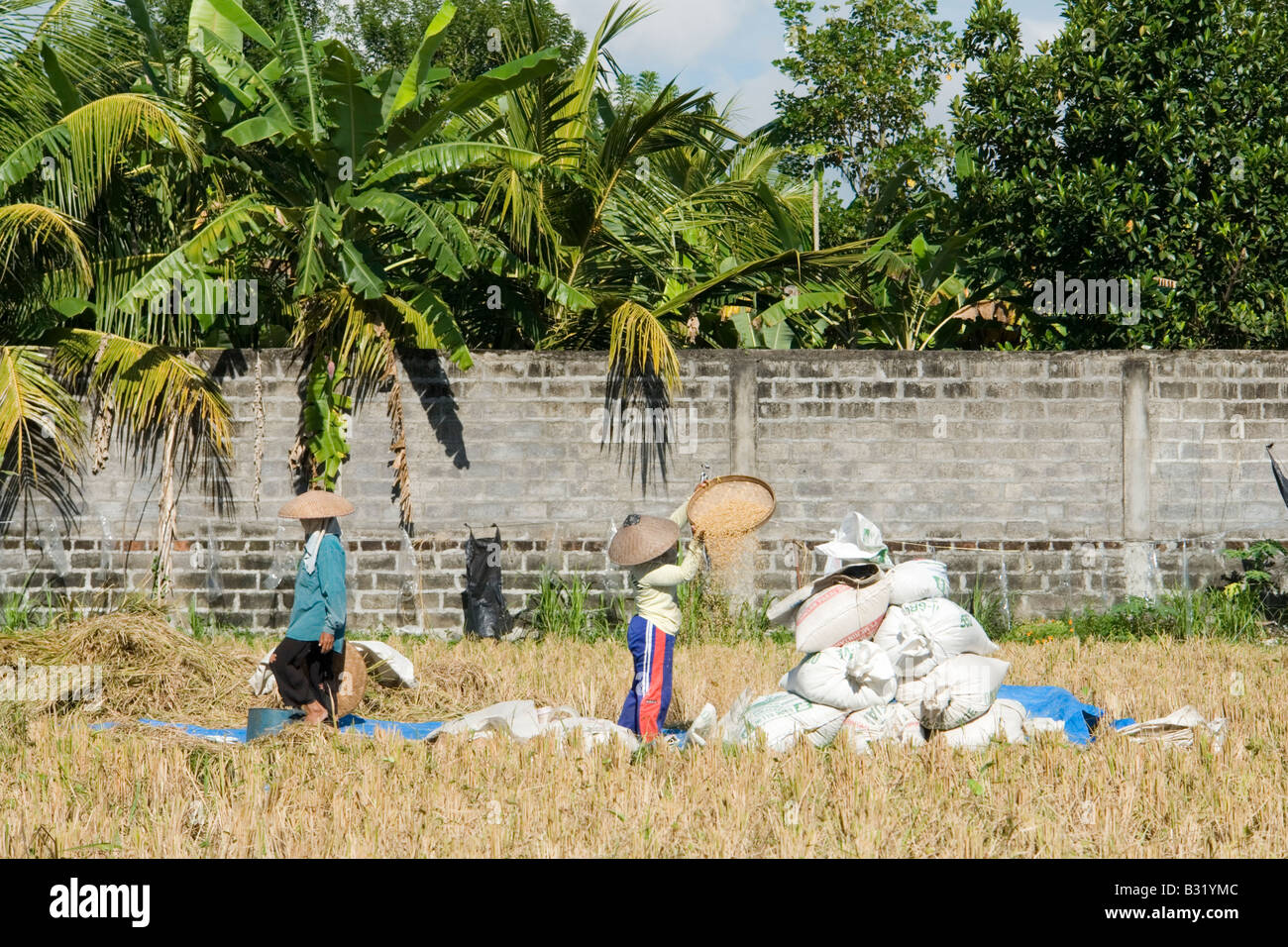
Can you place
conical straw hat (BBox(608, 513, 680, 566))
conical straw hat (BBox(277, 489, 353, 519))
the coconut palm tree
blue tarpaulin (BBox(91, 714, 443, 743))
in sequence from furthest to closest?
the coconut palm tree < conical straw hat (BBox(277, 489, 353, 519)) < blue tarpaulin (BBox(91, 714, 443, 743)) < conical straw hat (BBox(608, 513, 680, 566))

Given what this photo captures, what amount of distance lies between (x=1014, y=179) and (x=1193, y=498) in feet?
11.1

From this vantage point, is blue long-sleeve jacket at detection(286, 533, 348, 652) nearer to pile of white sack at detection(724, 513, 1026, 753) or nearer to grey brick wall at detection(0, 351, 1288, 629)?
pile of white sack at detection(724, 513, 1026, 753)

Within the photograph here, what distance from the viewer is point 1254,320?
11.3m

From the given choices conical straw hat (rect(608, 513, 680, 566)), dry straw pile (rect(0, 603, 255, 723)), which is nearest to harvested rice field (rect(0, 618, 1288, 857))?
dry straw pile (rect(0, 603, 255, 723))

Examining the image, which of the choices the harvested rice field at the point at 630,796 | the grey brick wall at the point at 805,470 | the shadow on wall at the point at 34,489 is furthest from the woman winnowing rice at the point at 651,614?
the shadow on wall at the point at 34,489

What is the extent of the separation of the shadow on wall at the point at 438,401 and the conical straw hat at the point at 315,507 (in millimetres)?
2973

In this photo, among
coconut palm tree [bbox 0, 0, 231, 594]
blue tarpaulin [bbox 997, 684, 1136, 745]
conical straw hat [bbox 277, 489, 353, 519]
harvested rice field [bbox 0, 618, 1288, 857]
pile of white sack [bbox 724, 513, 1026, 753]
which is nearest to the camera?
harvested rice field [bbox 0, 618, 1288, 857]

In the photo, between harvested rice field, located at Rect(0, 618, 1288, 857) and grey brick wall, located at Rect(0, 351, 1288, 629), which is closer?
harvested rice field, located at Rect(0, 618, 1288, 857)

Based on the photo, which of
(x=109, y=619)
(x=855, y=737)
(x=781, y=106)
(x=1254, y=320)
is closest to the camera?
(x=855, y=737)

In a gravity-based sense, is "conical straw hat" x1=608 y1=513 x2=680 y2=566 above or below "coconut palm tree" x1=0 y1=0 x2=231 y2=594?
below

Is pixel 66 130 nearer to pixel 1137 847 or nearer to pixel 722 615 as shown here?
pixel 722 615

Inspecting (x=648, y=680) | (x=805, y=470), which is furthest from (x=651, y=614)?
(x=805, y=470)

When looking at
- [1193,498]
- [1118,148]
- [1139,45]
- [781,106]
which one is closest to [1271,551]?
[1193,498]

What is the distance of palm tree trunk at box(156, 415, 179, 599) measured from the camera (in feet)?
34.1
